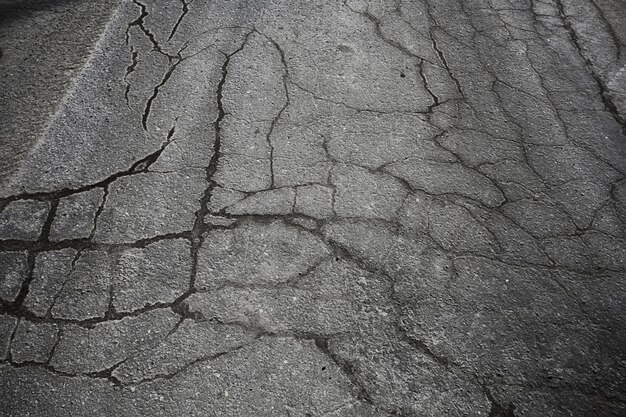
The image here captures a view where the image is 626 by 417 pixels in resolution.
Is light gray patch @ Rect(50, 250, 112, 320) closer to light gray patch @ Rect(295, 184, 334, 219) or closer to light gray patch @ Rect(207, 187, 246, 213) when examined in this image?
light gray patch @ Rect(207, 187, 246, 213)

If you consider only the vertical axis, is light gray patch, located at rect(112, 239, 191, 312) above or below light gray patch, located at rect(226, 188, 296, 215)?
below

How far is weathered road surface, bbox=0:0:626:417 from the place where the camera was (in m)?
2.34

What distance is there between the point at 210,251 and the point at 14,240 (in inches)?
42.3

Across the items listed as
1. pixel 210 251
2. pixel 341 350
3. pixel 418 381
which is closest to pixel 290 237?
pixel 210 251

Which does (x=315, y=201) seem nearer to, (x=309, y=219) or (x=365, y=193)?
(x=309, y=219)

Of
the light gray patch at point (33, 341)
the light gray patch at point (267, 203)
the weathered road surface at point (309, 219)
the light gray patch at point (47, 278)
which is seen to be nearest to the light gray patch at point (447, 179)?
the weathered road surface at point (309, 219)

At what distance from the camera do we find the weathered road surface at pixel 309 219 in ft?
7.68

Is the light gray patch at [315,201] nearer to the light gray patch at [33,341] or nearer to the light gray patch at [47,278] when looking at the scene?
the light gray patch at [47,278]

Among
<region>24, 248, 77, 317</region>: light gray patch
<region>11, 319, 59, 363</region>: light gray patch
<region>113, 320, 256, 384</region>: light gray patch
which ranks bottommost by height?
<region>11, 319, 59, 363</region>: light gray patch

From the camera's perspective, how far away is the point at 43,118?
3383 millimetres

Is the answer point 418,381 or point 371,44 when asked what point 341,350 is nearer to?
point 418,381

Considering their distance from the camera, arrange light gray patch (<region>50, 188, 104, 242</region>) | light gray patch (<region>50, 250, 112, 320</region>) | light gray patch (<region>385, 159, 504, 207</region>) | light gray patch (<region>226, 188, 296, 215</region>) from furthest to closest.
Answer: light gray patch (<region>385, 159, 504, 207</region>) → light gray patch (<region>226, 188, 296, 215</region>) → light gray patch (<region>50, 188, 104, 242</region>) → light gray patch (<region>50, 250, 112, 320</region>)

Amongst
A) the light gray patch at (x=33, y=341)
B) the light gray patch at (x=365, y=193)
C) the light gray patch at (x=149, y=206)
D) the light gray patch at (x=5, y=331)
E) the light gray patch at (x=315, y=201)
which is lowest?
the light gray patch at (x=5, y=331)

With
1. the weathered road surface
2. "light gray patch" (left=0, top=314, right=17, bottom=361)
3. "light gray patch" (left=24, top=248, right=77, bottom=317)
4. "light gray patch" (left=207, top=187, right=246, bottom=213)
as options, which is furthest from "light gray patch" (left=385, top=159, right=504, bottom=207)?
"light gray patch" (left=0, top=314, right=17, bottom=361)
